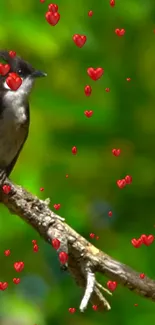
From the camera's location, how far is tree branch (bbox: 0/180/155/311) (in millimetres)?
4297

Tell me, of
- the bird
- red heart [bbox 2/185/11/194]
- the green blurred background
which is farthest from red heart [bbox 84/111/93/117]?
red heart [bbox 2/185/11/194]

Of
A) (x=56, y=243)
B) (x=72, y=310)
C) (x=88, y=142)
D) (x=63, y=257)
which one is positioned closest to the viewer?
(x=63, y=257)

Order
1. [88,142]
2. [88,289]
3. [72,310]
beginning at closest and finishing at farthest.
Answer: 1. [88,289]
2. [72,310]
3. [88,142]

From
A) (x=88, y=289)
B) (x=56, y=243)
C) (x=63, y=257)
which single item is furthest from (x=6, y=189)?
(x=88, y=289)

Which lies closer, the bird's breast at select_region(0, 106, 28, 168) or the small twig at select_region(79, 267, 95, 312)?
the small twig at select_region(79, 267, 95, 312)

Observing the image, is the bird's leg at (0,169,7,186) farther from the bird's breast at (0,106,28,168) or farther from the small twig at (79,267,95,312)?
the small twig at (79,267,95,312)

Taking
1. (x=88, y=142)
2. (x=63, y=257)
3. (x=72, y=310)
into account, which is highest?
(x=63, y=257)

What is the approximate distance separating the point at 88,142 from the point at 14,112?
678 millimetres

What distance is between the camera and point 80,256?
A: 435 cm

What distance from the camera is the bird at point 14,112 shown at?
5.67 m

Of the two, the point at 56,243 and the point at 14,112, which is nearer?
the point at 56,243

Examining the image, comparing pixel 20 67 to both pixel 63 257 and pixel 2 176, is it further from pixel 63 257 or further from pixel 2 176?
pixel 63 257

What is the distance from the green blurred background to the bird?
0.21 meters

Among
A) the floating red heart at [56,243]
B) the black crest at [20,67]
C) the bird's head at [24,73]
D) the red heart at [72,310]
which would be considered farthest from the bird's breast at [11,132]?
the floating red heart at [56,243]
